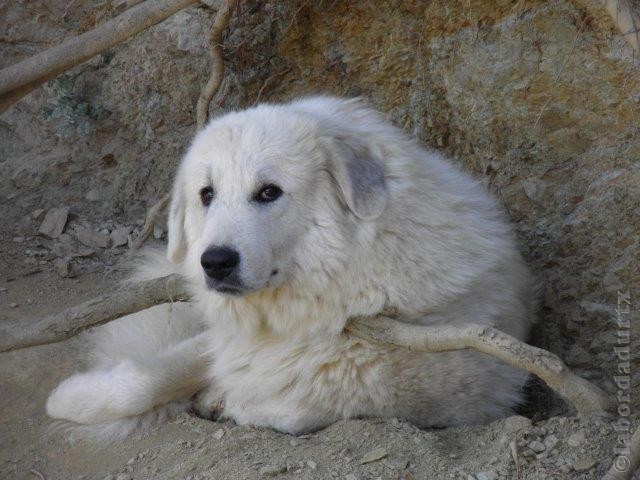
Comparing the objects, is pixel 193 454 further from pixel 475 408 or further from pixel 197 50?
pixel 197 50

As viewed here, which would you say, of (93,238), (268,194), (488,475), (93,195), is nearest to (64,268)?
(93,238)

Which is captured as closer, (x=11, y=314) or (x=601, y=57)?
(x=601, y=57)

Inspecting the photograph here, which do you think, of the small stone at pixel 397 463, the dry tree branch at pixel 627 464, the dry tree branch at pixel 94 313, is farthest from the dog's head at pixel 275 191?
the dry tree branch at pixel 627 464

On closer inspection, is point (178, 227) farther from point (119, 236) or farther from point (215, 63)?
point (119, 236)

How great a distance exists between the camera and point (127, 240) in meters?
5.89

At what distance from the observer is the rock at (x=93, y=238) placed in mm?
5852

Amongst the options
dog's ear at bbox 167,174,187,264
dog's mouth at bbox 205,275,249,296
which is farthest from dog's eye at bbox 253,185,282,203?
dog's ear at bbox 167,174,187,264

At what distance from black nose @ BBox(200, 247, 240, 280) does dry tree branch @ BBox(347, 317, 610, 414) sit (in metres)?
0.71

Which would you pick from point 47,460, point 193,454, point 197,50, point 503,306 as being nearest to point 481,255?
point 503,306

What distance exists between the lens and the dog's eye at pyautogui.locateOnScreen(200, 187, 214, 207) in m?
3.64

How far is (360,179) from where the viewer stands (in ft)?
11.6

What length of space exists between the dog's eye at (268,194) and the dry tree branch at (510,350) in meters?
0.74

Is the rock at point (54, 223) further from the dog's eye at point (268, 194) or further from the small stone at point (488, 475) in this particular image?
the small stone at point (488, 475)

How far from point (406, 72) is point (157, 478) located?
2885mm
